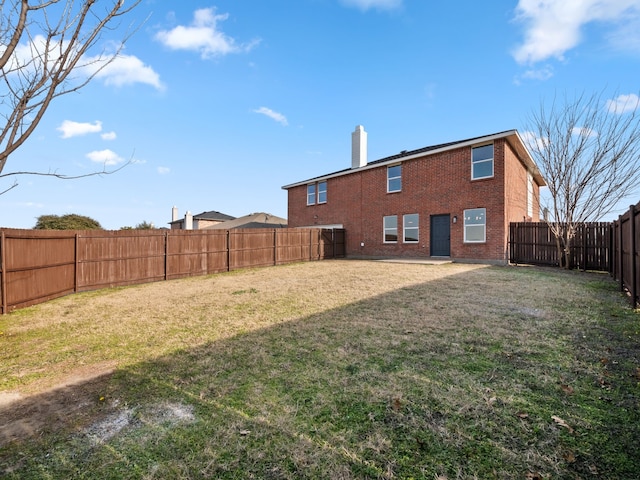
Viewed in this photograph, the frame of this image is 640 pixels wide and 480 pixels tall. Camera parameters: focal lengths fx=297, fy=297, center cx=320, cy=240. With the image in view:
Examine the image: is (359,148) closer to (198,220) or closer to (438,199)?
(438,199)

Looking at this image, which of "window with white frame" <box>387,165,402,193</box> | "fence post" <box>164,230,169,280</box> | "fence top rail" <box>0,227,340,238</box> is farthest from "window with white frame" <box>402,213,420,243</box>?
"fence post" <box>164,230,169,280</box>

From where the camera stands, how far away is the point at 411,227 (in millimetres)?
16328

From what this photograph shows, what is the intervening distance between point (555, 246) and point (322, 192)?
13.7 metres

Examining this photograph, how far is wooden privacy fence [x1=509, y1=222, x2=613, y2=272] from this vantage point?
11.2 m

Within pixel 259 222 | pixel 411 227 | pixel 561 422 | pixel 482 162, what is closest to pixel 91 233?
pixel 561 422

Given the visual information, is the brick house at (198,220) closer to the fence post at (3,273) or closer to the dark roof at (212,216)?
the dark roof at (212,216)

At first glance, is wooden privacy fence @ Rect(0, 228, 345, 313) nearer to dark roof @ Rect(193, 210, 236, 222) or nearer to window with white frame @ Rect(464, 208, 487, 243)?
window with white frame @ Rect(464, 208, 487, 243)

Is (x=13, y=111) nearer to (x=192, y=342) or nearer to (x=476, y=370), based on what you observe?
(x=192, y=342)

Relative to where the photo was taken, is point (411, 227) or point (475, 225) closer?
point (475, 225)

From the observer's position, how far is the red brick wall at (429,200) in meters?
13.3

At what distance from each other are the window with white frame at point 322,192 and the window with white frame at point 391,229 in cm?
541

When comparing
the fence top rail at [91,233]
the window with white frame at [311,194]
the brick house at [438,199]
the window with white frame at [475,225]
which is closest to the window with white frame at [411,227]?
the brick house at [438,199]

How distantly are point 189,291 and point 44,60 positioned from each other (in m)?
6.44

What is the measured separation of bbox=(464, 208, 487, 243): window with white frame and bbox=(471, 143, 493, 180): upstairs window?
5.33ft
